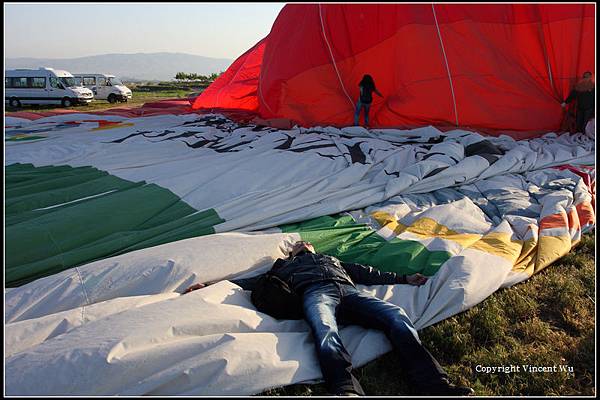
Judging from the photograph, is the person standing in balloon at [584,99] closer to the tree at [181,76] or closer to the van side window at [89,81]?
the van side window at [89,81]

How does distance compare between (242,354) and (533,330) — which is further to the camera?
(533,330)

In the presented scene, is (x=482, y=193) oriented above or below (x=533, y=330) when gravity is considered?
above

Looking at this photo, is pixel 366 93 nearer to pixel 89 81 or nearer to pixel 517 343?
pixel 517 343

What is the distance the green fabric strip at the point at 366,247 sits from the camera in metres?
2.78

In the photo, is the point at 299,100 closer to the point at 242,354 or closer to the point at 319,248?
the point at 319,248

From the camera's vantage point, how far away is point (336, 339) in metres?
2.03

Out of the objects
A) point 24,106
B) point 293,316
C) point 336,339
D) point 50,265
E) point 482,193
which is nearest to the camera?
point 336,339

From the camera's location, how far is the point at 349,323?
2283 millimetres

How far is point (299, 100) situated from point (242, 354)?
5.70 metres

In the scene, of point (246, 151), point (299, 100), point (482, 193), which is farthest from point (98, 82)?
point (482, 193)

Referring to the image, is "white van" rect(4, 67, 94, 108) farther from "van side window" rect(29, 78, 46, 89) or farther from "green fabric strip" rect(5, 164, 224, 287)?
"green fabric strip" rect(5, 164, 224, 287)

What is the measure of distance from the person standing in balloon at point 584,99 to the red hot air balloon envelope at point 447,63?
0.14 m

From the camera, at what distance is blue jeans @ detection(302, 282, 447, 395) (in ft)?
6.22

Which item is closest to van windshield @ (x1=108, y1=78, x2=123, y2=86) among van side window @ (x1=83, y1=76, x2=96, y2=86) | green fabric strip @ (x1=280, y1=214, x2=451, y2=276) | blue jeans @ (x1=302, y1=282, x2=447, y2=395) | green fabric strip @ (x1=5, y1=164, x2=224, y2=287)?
van side window @ (x1=83, y1=76, x2=96, y2=86)
